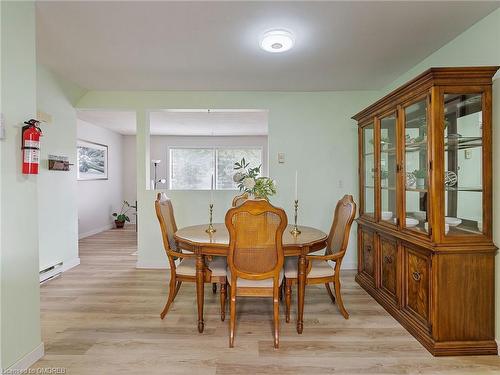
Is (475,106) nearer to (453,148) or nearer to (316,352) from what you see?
(453,148)

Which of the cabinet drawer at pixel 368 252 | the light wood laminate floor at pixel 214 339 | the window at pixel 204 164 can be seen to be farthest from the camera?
the window at pixel 204 164

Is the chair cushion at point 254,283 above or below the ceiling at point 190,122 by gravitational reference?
below

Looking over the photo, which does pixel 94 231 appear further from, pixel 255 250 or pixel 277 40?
pixel 277 40

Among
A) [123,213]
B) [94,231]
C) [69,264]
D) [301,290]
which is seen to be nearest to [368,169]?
[301,290]

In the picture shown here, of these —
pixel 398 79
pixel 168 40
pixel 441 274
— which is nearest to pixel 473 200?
pixel 441 274

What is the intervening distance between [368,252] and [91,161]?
572 cm

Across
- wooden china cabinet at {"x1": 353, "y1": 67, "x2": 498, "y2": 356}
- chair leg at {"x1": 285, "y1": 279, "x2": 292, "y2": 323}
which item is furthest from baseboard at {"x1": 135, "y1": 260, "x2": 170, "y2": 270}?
wooden china cabinet at {"x1": 353, "y1": 67, "x2": 498, "y2": 356}

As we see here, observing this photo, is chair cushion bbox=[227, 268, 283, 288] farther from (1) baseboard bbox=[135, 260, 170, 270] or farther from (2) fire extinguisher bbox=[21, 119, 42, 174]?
(1) baseboard bbox=[135, 260, 170, 270]

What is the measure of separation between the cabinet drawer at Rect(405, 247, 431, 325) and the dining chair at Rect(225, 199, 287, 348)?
3.31 ft

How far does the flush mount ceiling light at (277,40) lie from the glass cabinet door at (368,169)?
4.03ft

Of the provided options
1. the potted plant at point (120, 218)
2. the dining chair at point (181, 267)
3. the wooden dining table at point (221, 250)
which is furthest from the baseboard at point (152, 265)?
the potted plant at point (120, 218)

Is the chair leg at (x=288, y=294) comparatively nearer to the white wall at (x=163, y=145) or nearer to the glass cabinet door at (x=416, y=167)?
the glass cabinet door at (x=416, y=167)

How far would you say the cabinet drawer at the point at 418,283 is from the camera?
2076 mm

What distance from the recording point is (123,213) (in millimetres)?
7469
